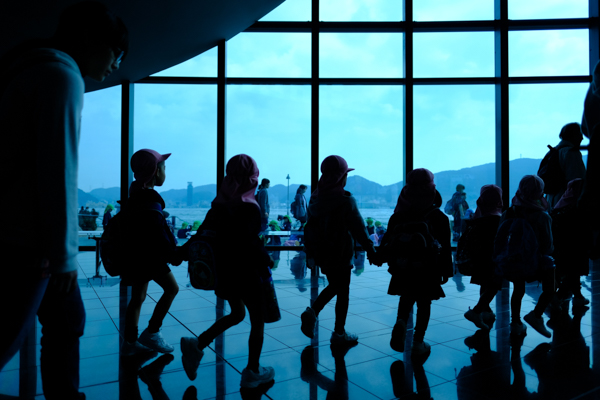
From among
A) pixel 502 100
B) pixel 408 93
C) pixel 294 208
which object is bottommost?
pixel 294 208

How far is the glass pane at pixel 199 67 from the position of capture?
7516 mm

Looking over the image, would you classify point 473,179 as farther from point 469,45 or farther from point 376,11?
point 376,11

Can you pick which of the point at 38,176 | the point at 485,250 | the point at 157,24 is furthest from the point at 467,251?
the point at 157,24

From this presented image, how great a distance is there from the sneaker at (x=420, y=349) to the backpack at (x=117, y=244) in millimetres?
1812

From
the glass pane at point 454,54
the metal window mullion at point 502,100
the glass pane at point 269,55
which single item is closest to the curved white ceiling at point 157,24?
the glass pane at point 269,55

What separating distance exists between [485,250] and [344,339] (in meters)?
1.29

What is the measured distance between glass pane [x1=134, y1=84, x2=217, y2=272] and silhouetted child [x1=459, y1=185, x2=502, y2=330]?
4.62 m

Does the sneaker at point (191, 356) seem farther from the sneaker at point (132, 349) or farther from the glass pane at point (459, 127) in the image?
the glass pane at point (459, 127)

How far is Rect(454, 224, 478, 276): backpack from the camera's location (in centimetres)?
318

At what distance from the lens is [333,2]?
754 centimetres

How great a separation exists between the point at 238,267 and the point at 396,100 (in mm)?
6161

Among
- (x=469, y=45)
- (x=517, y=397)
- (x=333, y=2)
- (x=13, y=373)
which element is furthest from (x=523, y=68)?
(x=13, y=373)

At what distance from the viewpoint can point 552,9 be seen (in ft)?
24.0

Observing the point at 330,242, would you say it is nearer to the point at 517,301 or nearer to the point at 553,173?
the point at 517,301
